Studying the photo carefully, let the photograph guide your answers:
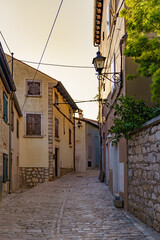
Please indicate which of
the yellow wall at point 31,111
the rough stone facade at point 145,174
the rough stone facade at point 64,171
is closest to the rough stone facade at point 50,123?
the yellow wall at point 31,111

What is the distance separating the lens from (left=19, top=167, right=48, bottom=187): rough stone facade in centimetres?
2112

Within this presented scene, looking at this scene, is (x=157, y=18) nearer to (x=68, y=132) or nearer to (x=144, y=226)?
(x=144, y=226)

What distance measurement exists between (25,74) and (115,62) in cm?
1187

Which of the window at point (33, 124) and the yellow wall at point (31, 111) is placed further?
the window at point (33, 124)

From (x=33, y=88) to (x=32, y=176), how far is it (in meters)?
5.68

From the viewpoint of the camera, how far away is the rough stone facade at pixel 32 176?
21125 mm

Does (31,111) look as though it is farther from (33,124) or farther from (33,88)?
(33,88)

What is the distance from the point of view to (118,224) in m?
7.08

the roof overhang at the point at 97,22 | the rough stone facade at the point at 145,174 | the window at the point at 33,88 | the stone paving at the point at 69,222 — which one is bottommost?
the stone paving at the point at 69,222

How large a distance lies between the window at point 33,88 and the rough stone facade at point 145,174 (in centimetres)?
1414

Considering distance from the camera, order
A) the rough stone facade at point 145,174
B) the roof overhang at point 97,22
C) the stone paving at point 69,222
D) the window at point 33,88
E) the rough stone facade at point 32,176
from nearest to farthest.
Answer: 1. the stone paving at point 69,222
2. the rough stone facade at point 145,174
3. the roof overhang at point 97,22
4. the rough stone facade at point 32,176
5. the window at point 33,88

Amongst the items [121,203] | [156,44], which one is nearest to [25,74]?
[121,203]

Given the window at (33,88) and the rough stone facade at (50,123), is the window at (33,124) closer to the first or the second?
the rough stone facade at (50,123)

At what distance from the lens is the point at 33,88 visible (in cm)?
2195
